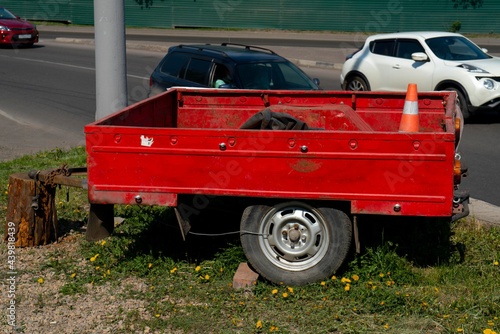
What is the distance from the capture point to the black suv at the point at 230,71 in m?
12.1

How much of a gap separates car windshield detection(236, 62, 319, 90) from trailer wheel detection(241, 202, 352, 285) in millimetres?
5873

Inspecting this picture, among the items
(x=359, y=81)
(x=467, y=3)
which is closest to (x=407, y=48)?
(x=359, y=81)

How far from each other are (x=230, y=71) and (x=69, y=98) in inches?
270

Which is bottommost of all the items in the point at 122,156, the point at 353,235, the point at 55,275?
the point at 55,275

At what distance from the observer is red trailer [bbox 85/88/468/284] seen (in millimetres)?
5773

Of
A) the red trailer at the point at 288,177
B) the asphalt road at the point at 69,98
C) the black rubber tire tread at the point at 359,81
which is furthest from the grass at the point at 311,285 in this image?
the black rubber tire tread at the point at 359,81

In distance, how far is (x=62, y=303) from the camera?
6086 mm

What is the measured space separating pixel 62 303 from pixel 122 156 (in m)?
1.21

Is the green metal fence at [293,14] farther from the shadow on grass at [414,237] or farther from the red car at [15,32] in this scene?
the shadow on grass at [414,237]

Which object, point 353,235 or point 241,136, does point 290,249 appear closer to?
point 353,235

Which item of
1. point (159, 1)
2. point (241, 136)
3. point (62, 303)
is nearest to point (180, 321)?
point (62, 303)

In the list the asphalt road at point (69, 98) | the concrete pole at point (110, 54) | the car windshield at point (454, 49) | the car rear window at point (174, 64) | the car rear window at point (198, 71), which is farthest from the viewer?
the car windshield at point (454, 49)

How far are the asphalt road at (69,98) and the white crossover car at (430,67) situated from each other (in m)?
0.64

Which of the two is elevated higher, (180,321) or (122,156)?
(122,156)
